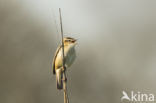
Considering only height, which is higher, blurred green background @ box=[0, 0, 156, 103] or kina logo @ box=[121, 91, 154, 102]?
blurred green background @ box=[0, 0, 156, 103]

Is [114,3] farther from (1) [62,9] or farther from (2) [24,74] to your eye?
(2) [24,74]

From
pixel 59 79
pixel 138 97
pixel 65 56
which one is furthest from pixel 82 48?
pixel 138 97

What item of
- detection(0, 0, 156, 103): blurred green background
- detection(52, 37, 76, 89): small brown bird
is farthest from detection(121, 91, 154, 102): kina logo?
detection(52, 37, 76, 89): small brown bird

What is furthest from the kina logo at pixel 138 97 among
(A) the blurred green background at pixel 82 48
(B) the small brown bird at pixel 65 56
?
(B) the small brown bird at pixel 65 56

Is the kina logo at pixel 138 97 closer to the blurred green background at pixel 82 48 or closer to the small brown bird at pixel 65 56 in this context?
the blurred green background at pixel 82 48

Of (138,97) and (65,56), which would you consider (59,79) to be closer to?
(65,56)

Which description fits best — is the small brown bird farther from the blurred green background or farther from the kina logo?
the kina logo
